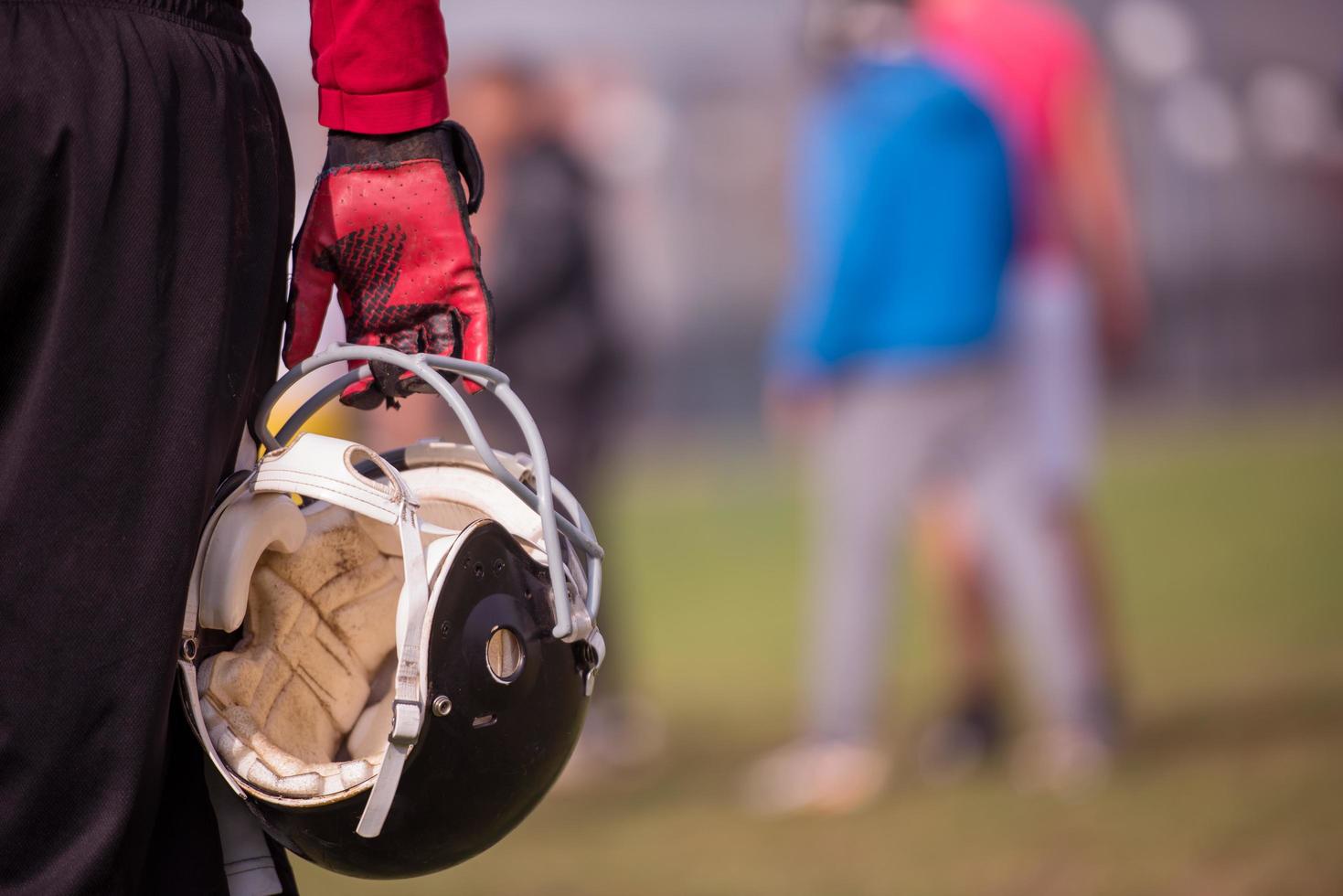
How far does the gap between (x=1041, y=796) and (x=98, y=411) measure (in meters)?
3.84

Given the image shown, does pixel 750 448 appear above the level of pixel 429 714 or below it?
below

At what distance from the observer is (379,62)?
6.14 ft

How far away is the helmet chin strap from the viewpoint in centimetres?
166

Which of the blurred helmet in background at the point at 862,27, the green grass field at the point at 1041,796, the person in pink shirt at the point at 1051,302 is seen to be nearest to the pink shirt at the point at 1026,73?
the person in pink shirt at the point at 1051,302

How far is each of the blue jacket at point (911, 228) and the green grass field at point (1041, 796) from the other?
1.42 meters

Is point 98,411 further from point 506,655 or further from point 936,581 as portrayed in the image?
point 936,581

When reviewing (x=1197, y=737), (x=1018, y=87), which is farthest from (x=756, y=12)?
(x=1197, y=737)

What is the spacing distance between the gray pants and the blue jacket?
0.44ft

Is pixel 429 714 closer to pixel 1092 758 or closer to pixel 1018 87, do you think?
pixel 1092 758

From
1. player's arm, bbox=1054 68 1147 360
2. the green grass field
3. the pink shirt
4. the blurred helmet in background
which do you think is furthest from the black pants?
player's arm, bbox=1054 68 1147 360

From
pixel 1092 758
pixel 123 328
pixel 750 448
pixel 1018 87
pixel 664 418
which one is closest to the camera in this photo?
pixel 123 328

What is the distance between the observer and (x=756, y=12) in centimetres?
1833

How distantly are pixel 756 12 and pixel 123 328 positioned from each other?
17.5 m

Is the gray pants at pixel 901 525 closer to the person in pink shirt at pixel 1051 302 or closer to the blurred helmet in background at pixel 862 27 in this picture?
the person in pink shirt at pixel 1051 302
